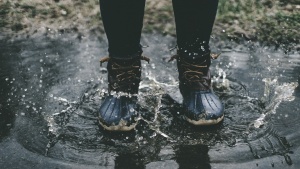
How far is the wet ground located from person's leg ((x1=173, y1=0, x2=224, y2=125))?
0.07 meters

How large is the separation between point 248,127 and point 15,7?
2.15m

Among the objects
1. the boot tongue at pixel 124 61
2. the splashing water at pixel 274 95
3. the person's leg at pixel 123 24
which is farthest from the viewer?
the splashing water at pixel 274 95

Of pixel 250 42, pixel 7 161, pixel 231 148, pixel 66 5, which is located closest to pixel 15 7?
pixel 66 5

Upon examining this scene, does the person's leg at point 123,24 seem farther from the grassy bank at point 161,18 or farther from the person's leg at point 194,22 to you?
the grassy bank at point 161,18

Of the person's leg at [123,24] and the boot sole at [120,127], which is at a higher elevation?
the person's leg at [123,24]

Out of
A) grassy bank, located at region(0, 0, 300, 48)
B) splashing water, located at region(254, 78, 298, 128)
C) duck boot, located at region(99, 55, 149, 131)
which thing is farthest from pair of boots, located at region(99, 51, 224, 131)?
grassy bank, located at region(0, 0, 300, 48)

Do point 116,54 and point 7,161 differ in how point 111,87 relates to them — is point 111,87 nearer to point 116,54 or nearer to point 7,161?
point 116,54

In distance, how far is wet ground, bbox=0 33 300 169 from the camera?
203cm

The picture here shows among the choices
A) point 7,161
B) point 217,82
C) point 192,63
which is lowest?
point 7,161

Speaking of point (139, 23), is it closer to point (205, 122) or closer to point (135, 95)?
point (135, 95)

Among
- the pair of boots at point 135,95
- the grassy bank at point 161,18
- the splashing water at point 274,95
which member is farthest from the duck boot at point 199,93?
the grassy bank at point 161,18

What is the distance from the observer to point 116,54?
2129mm

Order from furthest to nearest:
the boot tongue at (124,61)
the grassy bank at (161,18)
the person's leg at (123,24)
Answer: the grassy bank at (161,18) → the boot tongue at (124,61) → the person's leg at (123,24)

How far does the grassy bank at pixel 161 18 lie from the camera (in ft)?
11.1
